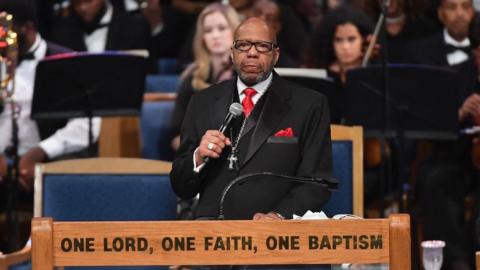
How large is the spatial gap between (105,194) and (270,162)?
3.77 ft

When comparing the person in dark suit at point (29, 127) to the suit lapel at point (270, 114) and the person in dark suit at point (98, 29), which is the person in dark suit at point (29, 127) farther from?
the suit lapel at point (270, 114)

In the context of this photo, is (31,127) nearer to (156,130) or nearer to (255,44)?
(156,130)

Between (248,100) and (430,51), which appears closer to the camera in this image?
(248,100)

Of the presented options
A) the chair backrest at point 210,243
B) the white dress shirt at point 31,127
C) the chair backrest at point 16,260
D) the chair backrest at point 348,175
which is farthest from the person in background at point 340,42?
the chair backrest at point 210,243

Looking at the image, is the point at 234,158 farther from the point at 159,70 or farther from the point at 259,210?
the point at 159,70

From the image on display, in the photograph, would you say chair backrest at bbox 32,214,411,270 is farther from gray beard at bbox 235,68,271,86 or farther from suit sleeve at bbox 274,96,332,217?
gray beard at bbox 235,68,271,86

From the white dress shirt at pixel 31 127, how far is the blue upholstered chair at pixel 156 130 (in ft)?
1.02

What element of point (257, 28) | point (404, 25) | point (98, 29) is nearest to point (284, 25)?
point (404, 25)

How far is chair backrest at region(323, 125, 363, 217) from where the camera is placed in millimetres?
5887

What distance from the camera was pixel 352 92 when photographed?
7195mm

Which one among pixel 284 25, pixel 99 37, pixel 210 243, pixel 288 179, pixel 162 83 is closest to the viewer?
pixel 210 243

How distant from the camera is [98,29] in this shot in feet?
29.9

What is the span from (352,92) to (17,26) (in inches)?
81.6

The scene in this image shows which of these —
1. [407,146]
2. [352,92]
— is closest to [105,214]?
[352,92]
